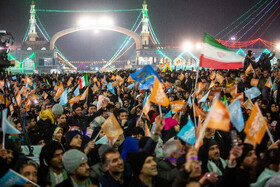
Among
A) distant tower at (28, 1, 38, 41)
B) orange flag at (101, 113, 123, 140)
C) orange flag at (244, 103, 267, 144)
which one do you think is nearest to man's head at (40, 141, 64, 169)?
orange flag at (101, 113, 123, 140)

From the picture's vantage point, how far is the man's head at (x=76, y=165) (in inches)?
122

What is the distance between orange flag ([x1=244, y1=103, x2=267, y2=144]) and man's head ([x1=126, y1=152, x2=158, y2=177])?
3.77 ft

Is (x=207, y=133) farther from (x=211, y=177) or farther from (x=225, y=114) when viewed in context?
(x=225, y=114)

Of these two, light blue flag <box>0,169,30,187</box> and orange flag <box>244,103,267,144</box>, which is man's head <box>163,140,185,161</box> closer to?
orange flag <box>244,103,267,144</box>

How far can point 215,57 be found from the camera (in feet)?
13.7

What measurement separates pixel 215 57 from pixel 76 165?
2524 mm

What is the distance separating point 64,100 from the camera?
8.02 meters

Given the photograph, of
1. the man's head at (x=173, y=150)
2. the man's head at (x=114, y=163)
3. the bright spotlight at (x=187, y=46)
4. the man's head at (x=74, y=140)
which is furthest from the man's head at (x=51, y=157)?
the bright spotlight at (x=187, y=46)

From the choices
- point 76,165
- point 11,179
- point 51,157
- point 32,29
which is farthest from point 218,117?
point 32,29

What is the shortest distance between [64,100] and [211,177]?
6128 mm

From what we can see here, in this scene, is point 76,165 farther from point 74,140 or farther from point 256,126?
point 256,126

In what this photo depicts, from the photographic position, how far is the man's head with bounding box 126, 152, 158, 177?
289cm

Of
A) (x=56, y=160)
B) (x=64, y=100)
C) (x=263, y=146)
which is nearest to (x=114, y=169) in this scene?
(x=56, y=160)

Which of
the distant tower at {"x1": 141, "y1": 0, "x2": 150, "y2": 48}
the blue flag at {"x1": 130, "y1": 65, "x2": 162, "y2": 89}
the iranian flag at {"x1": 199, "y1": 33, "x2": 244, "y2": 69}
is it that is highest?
the distant tower at {"x1": 141, "y1": 0, "x2": 150, "y2": 48}
